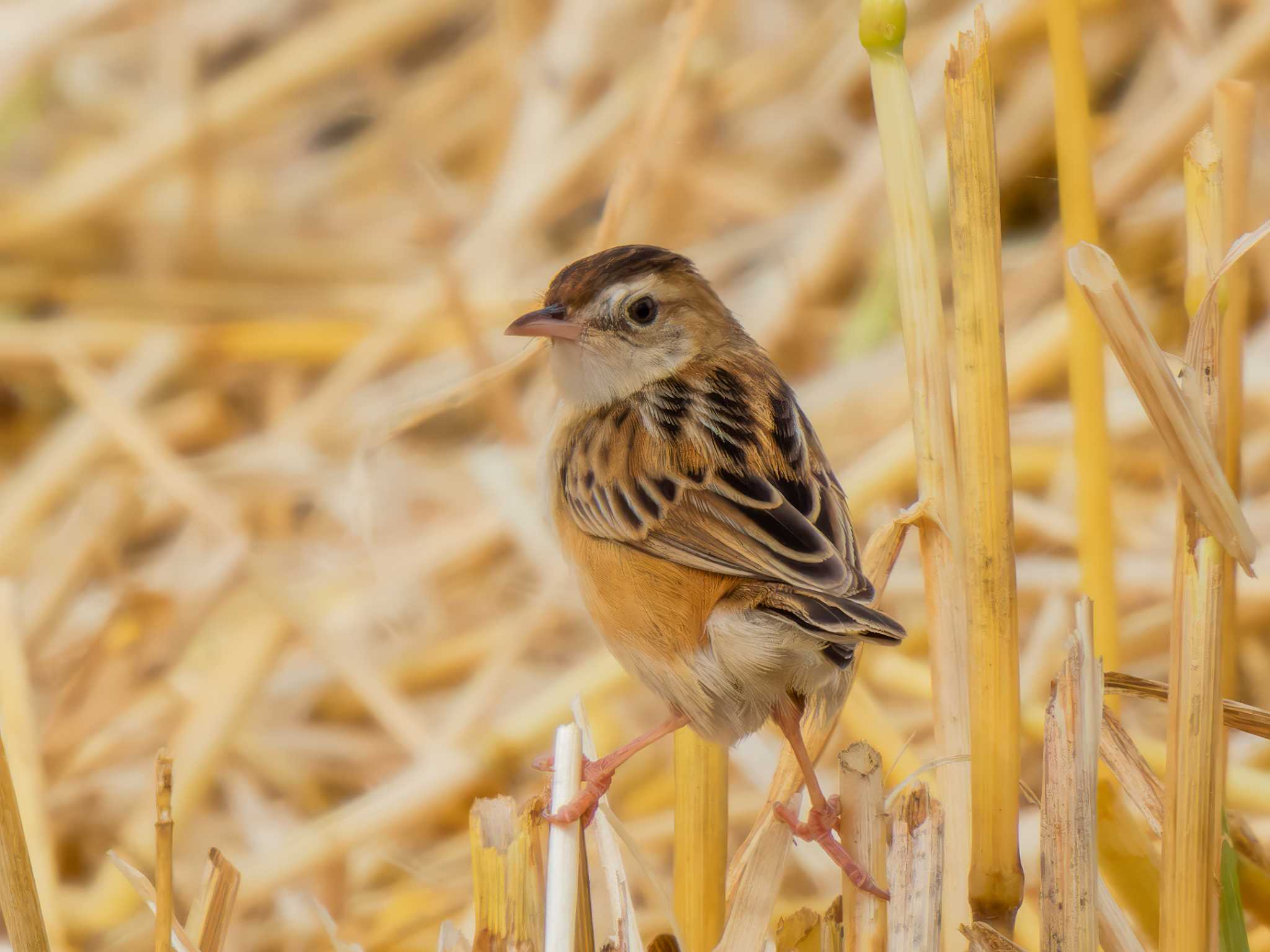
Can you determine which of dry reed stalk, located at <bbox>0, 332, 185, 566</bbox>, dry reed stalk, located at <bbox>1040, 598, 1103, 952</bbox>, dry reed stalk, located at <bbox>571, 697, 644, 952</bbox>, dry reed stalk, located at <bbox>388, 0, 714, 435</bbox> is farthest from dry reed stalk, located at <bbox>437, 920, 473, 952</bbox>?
dry reed stalk, located at <bbox>0, 332, 185, 566</bbox>

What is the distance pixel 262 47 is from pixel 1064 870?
593 cm

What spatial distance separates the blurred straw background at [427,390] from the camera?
3.90 m

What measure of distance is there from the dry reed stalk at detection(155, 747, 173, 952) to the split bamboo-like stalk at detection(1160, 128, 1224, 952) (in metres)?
1.35

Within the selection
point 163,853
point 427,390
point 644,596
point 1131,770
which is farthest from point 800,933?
point 427,390

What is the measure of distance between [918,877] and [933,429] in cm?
65

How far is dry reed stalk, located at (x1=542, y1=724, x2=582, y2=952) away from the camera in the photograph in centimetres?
216

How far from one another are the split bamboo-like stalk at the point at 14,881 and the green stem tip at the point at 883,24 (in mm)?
1516

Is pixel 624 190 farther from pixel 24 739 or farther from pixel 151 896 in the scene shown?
pixel 24 739

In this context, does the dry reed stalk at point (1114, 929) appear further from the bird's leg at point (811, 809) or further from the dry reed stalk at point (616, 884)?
the dry reed stalk at point (616, 884)

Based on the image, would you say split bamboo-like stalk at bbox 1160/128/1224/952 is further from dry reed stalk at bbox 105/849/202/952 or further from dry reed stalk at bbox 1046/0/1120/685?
dry reed stalk at bbox 105/849/202/952

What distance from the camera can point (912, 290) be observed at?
2.18 meters

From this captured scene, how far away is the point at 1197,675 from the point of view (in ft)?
6.61

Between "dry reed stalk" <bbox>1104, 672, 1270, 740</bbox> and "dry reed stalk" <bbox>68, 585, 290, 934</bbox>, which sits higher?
"dry reed stalk" <bbox>68, 585, 290, 934</bbox>

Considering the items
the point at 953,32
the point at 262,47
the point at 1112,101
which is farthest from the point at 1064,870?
the point at 262,47
